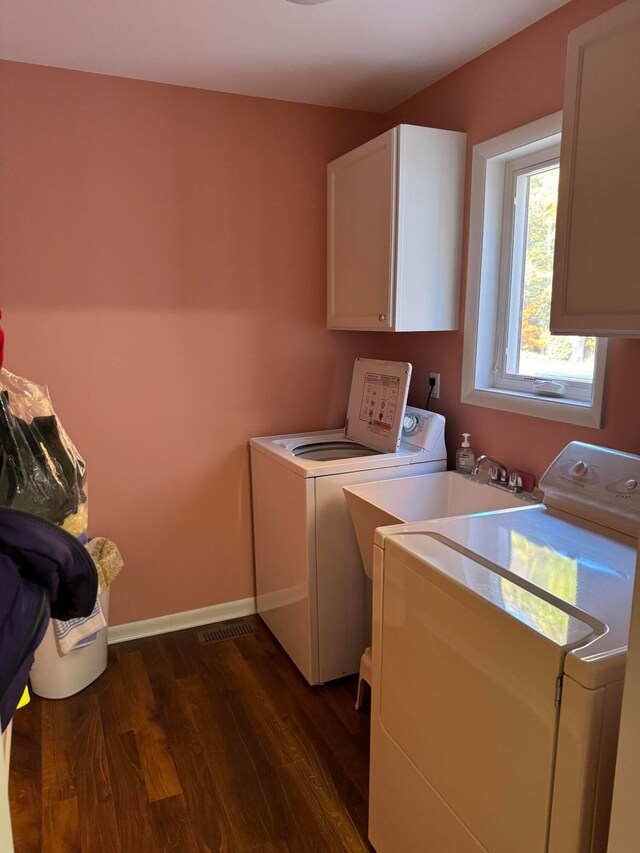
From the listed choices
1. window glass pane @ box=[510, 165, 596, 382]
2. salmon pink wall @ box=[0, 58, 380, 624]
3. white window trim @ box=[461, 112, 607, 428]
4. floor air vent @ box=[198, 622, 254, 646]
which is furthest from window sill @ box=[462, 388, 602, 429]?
floor air vent @ box=[198, 622, 254, 646]

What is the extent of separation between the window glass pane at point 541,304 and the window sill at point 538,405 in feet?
0.38

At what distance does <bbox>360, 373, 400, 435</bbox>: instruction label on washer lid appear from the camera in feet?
8.11

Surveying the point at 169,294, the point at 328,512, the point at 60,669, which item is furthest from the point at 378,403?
the point at 60,669

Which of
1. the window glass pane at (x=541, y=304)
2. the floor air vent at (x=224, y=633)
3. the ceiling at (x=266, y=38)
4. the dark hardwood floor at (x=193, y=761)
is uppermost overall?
the ceiling at (x=266, y=38)

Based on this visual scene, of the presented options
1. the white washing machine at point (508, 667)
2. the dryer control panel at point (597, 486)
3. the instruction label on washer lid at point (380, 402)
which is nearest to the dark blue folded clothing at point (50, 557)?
the white washing machine at point (508, 667)

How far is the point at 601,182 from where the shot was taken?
126 centimetres

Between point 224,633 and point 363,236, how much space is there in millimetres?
1840

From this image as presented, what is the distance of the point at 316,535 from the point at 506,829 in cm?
121

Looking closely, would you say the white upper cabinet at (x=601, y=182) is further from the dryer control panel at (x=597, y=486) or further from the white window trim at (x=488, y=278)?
the white window trim at (x=488, y=278)

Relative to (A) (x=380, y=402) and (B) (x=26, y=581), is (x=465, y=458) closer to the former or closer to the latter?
(A) (x=380, y=402)


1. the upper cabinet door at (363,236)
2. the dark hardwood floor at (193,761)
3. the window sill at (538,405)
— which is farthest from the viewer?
the upper cabinet door at (363,236)

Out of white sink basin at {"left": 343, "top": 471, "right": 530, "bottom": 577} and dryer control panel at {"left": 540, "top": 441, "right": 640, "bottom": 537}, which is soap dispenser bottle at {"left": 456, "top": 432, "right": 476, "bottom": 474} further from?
dryer control panel at {"left": 540, "top": 441, "right": 640, "bottom": 537}

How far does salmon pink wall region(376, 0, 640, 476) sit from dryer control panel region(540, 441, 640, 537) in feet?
0.53

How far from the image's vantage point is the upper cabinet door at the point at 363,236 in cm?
226
